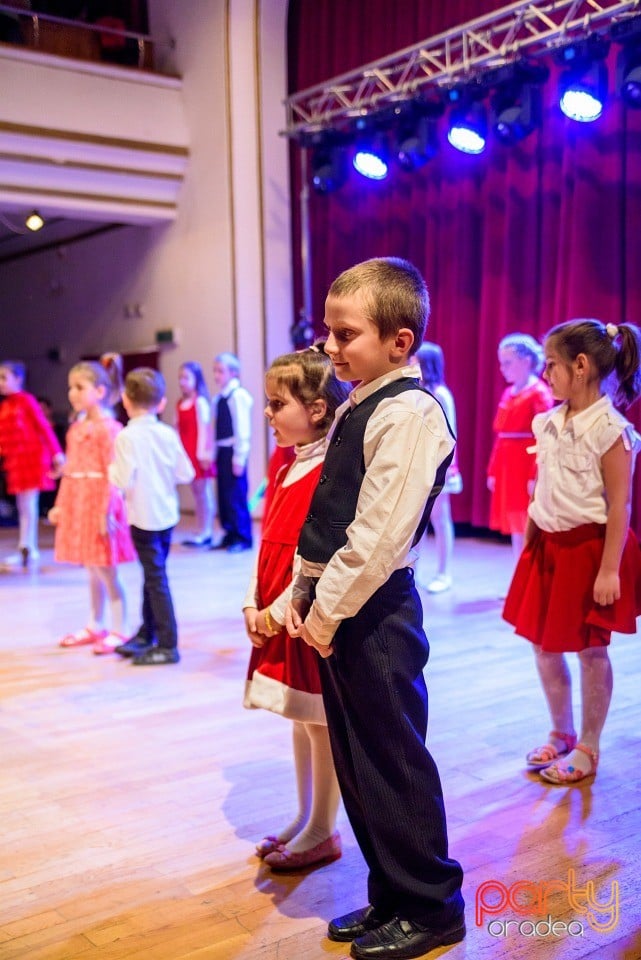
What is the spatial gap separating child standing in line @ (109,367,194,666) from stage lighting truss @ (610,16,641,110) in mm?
3245

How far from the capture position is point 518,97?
6.26 meters

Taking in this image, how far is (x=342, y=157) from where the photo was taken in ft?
25.4

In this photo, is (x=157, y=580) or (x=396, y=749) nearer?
(x=396, y=749)

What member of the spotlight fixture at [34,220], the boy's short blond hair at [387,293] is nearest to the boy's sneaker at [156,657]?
the boy's short blond hair at [387,293]

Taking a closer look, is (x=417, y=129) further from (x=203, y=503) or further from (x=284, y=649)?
(x=284, y=649)

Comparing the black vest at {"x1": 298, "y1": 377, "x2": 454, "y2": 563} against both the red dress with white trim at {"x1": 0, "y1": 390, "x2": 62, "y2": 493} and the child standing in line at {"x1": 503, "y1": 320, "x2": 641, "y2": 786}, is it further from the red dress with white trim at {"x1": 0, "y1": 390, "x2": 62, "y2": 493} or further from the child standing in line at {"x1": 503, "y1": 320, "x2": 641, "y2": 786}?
the red dress with white trim at {"x1": 0, "y1": 390, "x2": 62, "y2": 493}

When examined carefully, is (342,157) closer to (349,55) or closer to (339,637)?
(349,55)

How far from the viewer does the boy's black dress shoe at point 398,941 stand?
1.87m

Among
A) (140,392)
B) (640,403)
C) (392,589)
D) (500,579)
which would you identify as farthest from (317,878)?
(640,403)

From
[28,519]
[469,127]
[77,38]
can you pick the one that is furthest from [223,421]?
[77,38]

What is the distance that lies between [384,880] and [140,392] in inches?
106

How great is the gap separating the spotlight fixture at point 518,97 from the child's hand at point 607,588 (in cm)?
437

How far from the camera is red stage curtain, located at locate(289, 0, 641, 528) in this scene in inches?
257

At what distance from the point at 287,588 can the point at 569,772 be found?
1.21m
